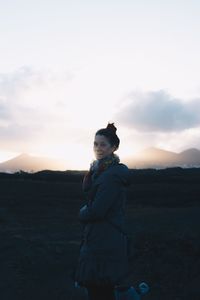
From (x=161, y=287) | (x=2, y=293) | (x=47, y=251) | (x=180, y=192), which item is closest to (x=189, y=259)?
(x=161, y=287)

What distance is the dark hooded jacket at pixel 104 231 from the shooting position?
4.34m

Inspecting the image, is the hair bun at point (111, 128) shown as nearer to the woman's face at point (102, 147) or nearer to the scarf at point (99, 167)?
the woman's face at point (102, 147)

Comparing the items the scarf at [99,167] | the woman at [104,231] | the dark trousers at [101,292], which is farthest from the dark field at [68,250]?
the scarf at [99,167]

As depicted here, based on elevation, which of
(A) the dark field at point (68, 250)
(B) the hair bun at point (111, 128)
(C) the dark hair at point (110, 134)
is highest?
(B) the hair bun at point (111, 128)

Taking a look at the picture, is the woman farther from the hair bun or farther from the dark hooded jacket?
the hair bun

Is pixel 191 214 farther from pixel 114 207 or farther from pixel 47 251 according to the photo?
pixel 114 207

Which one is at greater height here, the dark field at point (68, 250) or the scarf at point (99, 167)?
the scarf at point (99, 167)

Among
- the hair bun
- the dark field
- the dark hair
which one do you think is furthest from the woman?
the dark field

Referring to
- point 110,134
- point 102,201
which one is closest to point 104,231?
point 102,201

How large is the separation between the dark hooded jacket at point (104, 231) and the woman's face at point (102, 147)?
192mm

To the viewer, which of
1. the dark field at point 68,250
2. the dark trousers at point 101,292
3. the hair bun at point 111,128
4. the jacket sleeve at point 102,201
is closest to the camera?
the jacket sleeve at point 102,201

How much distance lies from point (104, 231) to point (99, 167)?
1.82 ft

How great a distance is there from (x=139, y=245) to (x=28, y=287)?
345 cm

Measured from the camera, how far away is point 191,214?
1961 cm
